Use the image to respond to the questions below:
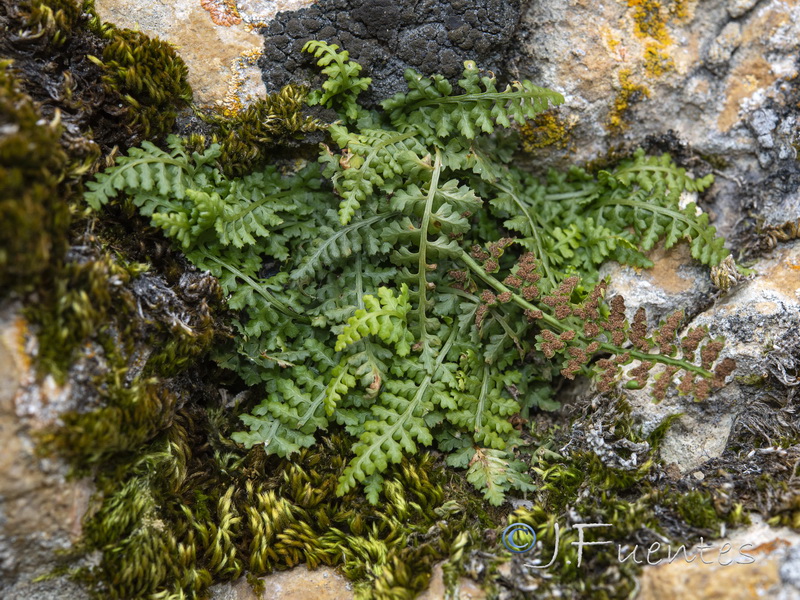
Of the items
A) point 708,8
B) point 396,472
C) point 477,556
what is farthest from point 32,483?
point 708,8

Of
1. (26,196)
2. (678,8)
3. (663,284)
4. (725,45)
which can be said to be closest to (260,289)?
(26,196)

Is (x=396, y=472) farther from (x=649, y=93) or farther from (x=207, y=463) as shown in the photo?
(x=649, y=93)

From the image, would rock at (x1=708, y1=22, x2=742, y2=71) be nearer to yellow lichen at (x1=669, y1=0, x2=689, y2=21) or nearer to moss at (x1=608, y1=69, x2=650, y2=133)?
yellow lichen at (x1=669, y1=0, x2=689, y2=21)

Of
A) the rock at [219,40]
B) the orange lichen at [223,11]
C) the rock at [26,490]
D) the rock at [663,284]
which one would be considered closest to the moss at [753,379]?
the rock at [663,284]

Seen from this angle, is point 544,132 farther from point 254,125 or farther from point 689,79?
point 254,125

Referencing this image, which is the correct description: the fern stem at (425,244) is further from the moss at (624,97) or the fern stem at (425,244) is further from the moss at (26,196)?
the moss at (26,196)

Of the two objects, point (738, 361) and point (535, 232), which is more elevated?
point (535, 232)

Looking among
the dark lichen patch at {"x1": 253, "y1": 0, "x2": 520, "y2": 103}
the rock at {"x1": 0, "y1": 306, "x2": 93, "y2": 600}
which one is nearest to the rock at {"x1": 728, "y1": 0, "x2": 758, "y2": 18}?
the dark lichen patch at {"x1": 253, "y1": 0, "x2": 520, "y2": 103}
